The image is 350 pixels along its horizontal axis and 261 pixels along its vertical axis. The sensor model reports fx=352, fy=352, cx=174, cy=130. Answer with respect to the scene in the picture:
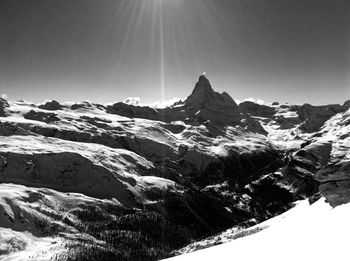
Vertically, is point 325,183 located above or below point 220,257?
above

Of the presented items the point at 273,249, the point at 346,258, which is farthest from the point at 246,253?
the point at 346,258

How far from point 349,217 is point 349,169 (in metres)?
28.3

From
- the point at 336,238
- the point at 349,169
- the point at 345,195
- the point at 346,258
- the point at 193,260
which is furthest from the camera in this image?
the point at 349,169

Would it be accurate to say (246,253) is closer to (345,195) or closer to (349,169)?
(345,195)

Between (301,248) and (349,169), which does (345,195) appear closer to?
(349,169)

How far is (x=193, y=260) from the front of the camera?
34156 millimetres

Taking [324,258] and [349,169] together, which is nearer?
[324,258]

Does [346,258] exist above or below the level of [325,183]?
below

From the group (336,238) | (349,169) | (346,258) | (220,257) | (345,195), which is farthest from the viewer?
(349,169)

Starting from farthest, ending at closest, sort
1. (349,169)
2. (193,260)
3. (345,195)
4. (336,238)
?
(349,169), (345,195), (193,260), (336,238)

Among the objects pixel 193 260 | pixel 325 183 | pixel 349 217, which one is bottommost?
pixel 193 260

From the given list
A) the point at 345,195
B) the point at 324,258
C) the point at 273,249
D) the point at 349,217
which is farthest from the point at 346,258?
the point at 345,195

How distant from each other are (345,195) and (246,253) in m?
32.1

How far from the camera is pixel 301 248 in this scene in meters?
26.7
